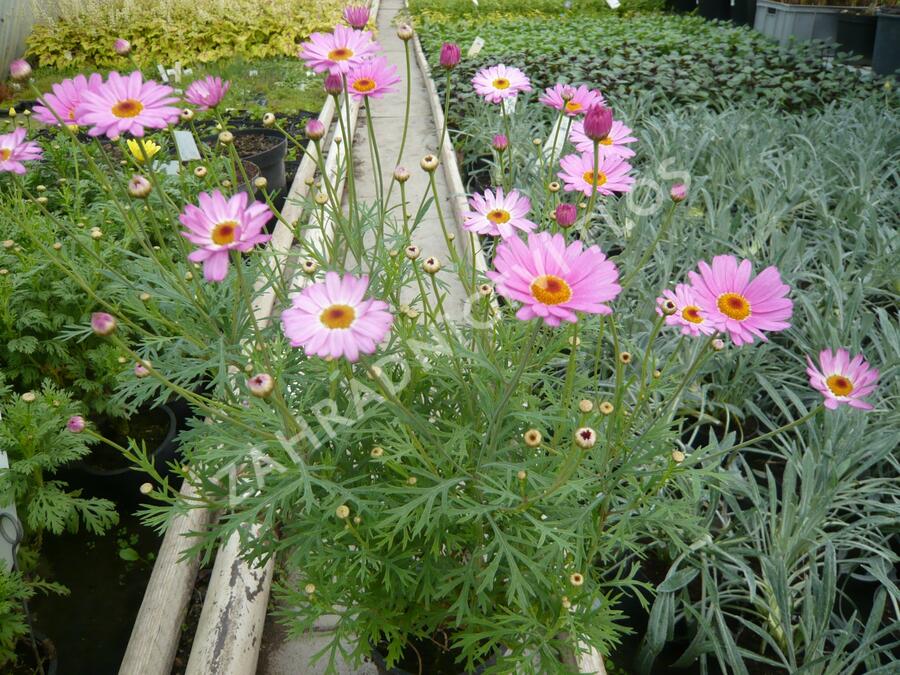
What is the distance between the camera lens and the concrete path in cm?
129

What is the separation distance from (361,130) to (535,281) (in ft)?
12.9

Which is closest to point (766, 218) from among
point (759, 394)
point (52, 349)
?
point (759, 394)

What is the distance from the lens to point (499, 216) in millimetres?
1021

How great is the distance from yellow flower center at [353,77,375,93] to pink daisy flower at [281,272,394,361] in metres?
0.43


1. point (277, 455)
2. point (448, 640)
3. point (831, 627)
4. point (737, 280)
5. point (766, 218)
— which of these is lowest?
point (831, 627)

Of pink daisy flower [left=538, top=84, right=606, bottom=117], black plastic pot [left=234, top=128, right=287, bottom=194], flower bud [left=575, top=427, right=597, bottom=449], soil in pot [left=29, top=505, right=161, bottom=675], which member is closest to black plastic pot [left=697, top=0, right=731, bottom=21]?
black plastic pot [left=234, top=128, right=287, bottom=194]

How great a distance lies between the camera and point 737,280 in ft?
2.68

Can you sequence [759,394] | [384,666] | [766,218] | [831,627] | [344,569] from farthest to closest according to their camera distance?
[766,218] < [759,394] < [831,627] < [384,666] < [344,569]

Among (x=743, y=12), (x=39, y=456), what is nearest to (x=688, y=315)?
(x=39, y=456)

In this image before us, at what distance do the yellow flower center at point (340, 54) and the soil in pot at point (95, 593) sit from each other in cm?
118

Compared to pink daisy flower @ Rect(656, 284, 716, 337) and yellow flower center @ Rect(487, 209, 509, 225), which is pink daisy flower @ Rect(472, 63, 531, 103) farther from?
pink daisy flower @ Rect(656, 284, 716, 337)

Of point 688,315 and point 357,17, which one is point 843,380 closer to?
point 688,315

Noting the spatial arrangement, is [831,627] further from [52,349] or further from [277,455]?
[52,349]

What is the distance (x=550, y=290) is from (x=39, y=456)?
1.08 meters
